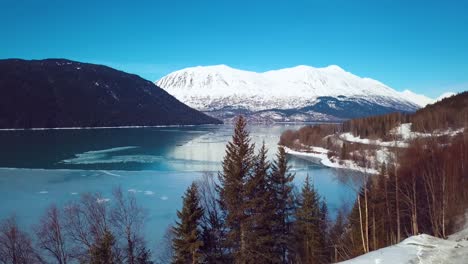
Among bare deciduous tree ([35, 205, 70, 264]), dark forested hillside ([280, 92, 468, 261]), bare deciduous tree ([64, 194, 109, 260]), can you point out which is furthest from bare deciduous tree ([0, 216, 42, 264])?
dark forested hillside ([280, 92, 468, 261])

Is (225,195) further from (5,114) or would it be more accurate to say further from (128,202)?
(5,114)

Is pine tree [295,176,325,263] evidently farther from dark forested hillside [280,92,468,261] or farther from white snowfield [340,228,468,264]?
white snowfield [340,228,468,264]

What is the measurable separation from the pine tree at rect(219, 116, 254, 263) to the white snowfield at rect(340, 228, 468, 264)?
24.2 feet

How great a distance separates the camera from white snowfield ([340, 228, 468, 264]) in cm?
1015

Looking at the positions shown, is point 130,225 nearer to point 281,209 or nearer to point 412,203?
point 281,209

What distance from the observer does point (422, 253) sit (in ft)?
34.9

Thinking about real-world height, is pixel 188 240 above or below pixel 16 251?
above

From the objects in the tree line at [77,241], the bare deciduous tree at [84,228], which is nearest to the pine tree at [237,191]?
the tree line at [77,241]

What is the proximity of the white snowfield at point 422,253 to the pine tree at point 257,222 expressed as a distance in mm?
6853

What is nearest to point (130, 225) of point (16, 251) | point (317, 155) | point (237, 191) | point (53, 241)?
point (53, 241)

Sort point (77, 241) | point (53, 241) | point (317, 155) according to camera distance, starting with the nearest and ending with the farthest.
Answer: point (53, 241) < point (77, 241) < point (317, 155)

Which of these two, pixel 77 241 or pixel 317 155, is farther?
pixel 317 155

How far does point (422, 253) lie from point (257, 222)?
8200 mm

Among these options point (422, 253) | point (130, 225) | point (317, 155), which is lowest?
point (130, 225)
